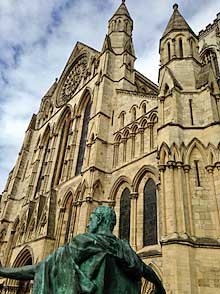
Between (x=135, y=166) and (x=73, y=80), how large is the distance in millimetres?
14531

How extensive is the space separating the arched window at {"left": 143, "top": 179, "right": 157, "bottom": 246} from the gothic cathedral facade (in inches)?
1.6

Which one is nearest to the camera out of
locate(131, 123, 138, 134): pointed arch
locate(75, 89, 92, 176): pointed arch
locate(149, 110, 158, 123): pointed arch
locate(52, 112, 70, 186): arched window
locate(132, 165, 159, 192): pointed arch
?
locate(132, 165, 159, 192): pointed arch

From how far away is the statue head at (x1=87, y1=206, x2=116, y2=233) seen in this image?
2432mm

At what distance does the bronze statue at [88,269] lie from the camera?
2.01m

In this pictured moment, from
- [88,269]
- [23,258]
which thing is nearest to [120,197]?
[23,258]

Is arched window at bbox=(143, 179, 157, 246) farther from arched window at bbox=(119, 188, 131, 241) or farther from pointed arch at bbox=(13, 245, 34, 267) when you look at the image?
pointed arch at bbox=(13, 245, 34, 267)

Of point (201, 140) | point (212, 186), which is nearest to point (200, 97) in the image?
point (201, 140)

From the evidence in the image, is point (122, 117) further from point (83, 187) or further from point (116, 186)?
point (83, 187)

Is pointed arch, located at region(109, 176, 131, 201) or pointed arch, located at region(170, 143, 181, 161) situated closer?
pointed arch, located at region(170, 143, 181, 161)

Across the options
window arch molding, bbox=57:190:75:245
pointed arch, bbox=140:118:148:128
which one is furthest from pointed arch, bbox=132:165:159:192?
window arch molding, bbox=57:190:75:245

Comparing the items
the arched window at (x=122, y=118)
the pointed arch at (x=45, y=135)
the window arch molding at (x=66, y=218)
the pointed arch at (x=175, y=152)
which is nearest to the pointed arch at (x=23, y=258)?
the window arch molding at (x=66, y=218)

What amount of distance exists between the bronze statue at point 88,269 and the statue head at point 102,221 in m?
0.07

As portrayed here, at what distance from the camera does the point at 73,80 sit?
24312 mm

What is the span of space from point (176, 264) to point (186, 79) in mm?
7162
